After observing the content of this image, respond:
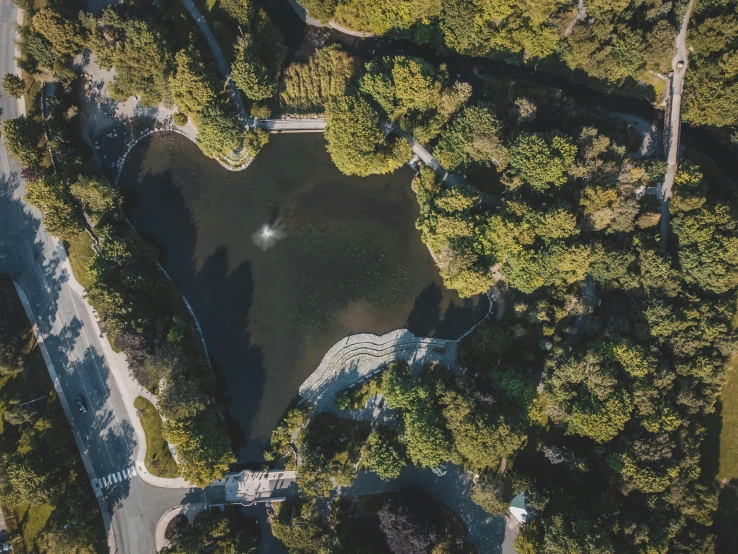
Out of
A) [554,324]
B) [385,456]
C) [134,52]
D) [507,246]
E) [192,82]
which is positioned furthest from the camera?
[554,324]

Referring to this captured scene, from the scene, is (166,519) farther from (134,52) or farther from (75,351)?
(134,52)

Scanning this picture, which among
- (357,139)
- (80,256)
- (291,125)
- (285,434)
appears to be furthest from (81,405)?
(357,139)

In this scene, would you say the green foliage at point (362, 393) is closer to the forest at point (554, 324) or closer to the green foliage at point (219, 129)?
the forest at point (554, 324)

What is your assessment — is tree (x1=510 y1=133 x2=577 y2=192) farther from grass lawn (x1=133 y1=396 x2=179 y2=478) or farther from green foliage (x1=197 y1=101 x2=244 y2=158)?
grass lawn (x1=133 y1=396 x2=179 y2=478)

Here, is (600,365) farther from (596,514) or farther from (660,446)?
(596,514)

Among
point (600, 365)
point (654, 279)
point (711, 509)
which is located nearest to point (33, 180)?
point (600, 365)
